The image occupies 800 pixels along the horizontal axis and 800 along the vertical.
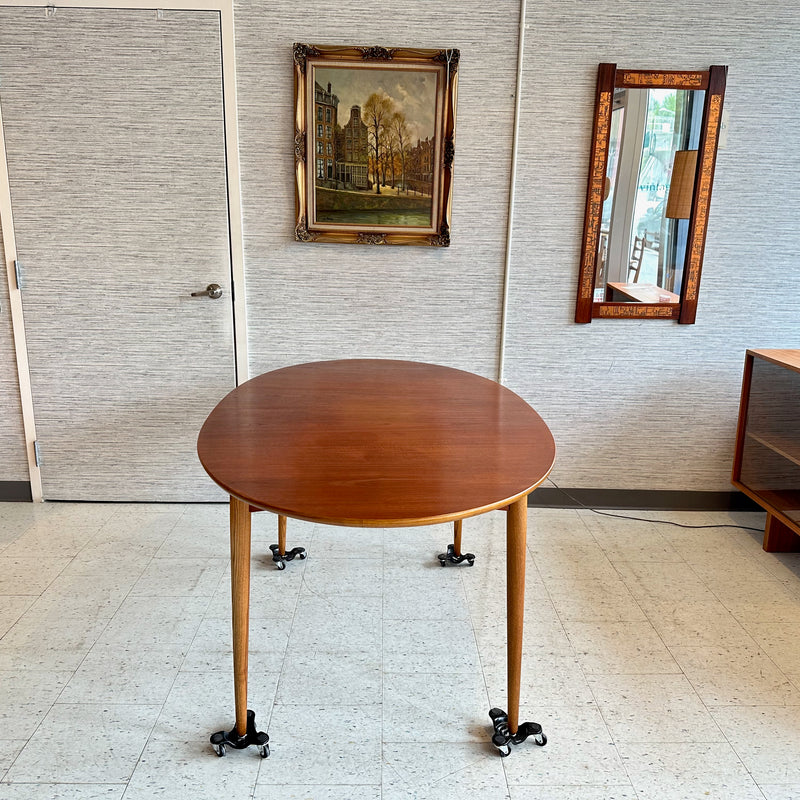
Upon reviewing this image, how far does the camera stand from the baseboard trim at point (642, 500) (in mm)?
3609

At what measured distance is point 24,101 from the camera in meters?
3.09

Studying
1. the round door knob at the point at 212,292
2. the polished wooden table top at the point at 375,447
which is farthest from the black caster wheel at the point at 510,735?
the round door knob at the point at 212,292

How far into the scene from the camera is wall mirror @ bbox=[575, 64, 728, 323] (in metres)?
3.12

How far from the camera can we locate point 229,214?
3.24 metres

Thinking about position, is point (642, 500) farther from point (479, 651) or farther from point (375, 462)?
point (375, 462)

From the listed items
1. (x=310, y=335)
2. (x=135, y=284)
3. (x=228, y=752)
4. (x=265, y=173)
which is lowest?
(x=228, y=752)

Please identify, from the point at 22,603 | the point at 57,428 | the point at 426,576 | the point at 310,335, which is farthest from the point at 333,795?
the point at 57,428

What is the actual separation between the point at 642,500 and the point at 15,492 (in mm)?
2999

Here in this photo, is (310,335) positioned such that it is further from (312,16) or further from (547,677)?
(547,677)

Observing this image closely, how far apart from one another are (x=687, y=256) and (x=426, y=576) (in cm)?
180

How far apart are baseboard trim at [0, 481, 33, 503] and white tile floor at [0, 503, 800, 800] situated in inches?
4.7

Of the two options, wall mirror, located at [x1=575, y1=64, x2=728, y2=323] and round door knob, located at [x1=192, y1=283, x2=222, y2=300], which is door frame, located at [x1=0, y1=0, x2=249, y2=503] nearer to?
round door knob, located at [x1=192, y1=283, x2=222, y2=300]

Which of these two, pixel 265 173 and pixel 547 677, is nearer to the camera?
pixel 547 677

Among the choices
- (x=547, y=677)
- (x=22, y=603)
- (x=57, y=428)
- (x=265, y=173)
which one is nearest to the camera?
(x=547, y=677)
